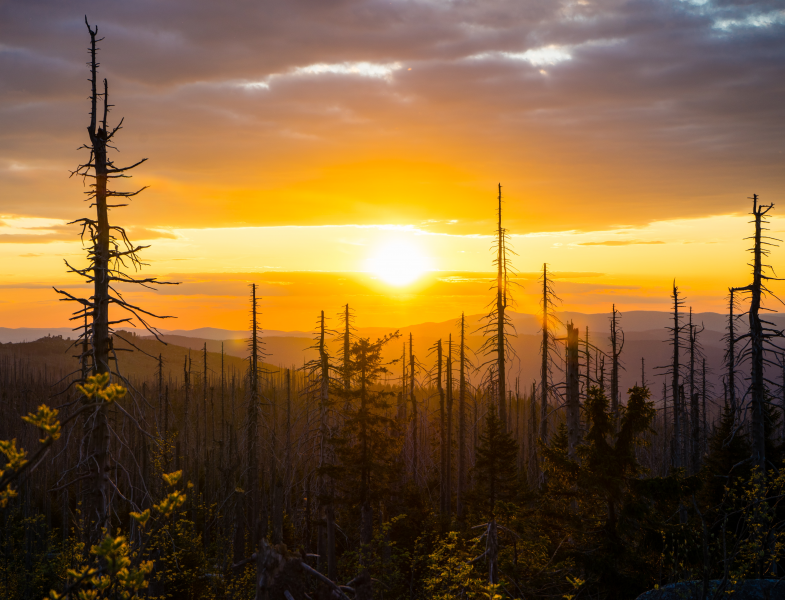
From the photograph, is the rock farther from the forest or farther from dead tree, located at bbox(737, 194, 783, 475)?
dead tree, located at bbox(737, 194, 783, 475)

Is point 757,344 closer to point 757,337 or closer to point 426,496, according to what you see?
point 757,337

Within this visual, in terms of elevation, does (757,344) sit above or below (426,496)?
above

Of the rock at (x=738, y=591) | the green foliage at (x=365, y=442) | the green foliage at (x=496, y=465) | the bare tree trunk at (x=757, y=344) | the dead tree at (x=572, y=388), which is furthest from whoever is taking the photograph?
the green foliage at (x=496, y=465)

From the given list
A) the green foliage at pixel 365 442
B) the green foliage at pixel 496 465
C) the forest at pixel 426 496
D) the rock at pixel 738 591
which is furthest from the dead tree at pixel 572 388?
the green foliage at pixel 496 465

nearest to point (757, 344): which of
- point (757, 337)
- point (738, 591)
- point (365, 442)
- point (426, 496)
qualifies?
point (757, 337)

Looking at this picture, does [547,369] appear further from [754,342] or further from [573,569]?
[573,569]

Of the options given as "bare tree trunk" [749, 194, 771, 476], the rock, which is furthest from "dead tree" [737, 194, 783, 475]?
the rock

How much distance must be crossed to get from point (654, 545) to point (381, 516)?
67.2 ft

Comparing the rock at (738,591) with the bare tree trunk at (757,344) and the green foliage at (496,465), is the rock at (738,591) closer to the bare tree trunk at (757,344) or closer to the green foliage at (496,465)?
the bare tree trunk at (757,344)

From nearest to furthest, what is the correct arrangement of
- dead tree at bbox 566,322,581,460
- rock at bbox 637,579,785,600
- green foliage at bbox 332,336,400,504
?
rock at bbox 637,579,785,600, dead tree at bbox 566,322,581,460, green foliage at bbox 332,336,400,504

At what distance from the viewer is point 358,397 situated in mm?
23250

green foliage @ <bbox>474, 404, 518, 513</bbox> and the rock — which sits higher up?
the rock

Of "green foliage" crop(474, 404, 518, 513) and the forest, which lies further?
"green foliage" crop(474, 404, 518, 513)

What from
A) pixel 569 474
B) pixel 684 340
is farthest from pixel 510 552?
pixel 684 340
